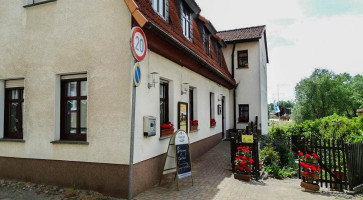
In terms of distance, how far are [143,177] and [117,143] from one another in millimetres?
1021

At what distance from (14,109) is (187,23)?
659 centimetres

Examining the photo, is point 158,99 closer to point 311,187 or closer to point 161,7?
point 161,7

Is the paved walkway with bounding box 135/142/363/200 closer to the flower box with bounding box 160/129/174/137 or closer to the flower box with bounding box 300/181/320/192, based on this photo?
the flower box with bounding box 300/181/320/192

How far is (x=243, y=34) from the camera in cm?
1666

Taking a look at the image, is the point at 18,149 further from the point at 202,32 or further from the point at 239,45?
the point at 239,45

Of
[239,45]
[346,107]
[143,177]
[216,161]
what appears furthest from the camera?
[346,107]

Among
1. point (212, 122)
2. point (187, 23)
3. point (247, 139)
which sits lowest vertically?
point (247, 139)

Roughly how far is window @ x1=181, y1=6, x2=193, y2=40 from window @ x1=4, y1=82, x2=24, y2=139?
18.5ft

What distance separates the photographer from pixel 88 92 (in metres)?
5.59

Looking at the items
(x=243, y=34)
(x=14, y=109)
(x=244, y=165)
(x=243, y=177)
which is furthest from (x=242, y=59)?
(x=14, y=109)

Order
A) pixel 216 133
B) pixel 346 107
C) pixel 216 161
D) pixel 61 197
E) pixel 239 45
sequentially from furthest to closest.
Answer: pixel 346 107 → pixel 239 45 → pixel 216 133 → pixel 216 161 → pixel 61 197

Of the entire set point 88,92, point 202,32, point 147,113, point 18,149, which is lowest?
point 18,149

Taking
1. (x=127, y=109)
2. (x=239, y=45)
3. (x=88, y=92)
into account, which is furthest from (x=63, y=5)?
(x=239, y=45)

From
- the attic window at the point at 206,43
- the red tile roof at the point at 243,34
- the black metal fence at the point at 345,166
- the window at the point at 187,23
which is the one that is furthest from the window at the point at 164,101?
the red tile roof at the point at 243,34
